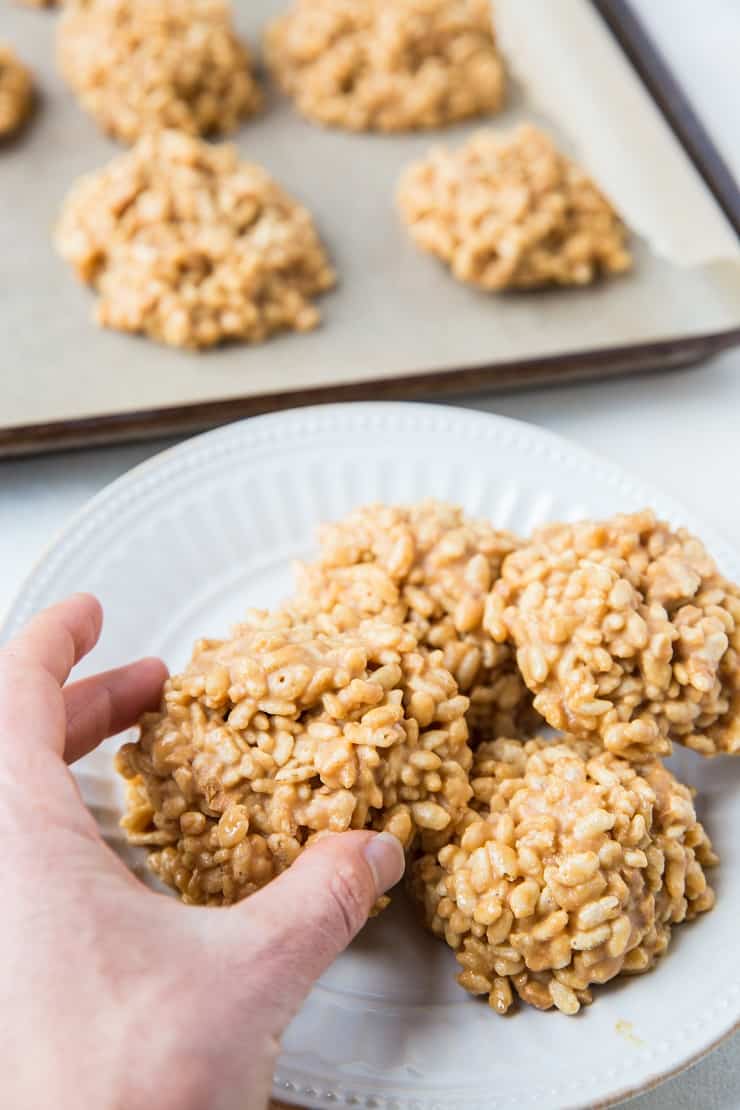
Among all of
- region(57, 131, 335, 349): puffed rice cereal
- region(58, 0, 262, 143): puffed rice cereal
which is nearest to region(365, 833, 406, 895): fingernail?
region(57, 131, 335, 349): puffed rice cereal

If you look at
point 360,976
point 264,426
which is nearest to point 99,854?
point 360,976

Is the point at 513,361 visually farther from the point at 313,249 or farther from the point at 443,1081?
the point at 443,1081

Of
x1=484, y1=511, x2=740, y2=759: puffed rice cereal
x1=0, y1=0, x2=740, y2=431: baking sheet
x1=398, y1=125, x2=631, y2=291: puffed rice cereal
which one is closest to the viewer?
x1=484, y1=511, x2=740, y2=759: puffed rice cereal

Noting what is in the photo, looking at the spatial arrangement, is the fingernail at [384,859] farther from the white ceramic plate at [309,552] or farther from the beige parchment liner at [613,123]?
the beige parchment liner at [613,123]

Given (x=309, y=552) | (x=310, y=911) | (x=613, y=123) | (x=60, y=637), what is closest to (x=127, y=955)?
(x=310, y=911)

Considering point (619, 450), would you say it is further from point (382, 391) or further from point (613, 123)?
point (613, 123)

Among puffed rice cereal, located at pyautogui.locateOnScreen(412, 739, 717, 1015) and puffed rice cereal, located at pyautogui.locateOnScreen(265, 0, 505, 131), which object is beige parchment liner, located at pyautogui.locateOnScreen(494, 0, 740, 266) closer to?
puffed rice cereal, located at pyautogui.locateOnScreen(265, 0, 505, 131)
